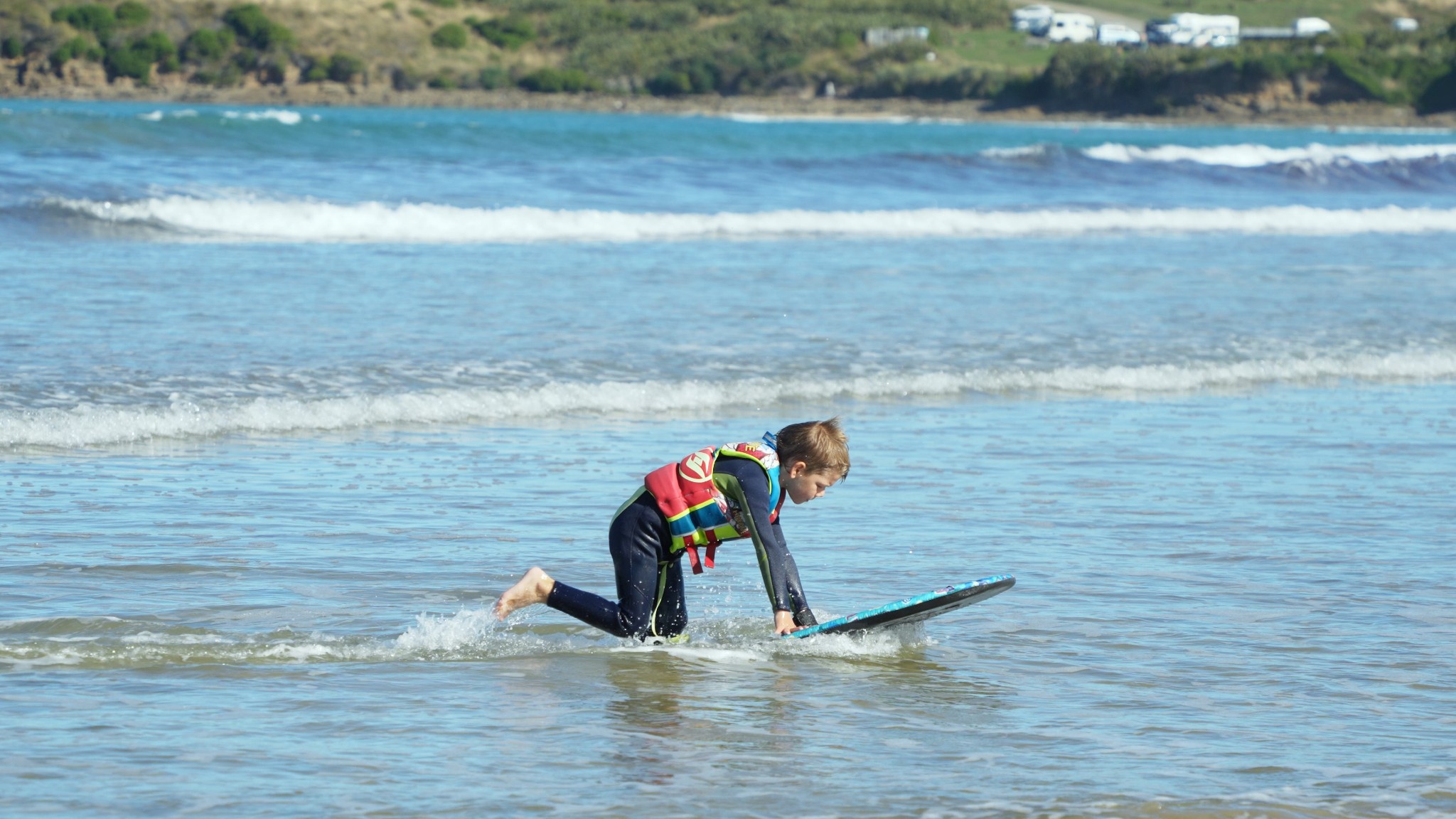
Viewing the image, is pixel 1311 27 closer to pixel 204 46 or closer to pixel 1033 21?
pixel 1033 21

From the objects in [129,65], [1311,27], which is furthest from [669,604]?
[1311,27]

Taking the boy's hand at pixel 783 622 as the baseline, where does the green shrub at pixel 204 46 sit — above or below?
above

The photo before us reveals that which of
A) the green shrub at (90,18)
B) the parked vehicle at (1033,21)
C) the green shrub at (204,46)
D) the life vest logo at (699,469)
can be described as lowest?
the life vest logo at (699,469)

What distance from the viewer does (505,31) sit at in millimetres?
123438

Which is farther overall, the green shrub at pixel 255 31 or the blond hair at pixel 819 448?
the green shrub at pixel 255 31

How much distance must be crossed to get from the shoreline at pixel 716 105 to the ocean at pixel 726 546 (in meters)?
79.1

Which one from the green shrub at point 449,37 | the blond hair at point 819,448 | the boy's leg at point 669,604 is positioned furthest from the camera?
the green shrub at point 449,37

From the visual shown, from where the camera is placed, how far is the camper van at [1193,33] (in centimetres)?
12581

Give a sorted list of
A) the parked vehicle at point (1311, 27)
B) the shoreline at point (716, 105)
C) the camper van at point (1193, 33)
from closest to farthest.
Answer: the shoreline at point (716, 105), the parked vehicle at point (1311, 27), the camper van at point (1193, 33)

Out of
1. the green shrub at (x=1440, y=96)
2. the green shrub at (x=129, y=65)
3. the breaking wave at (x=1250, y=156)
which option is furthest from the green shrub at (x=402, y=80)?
the breaking wave at (x=1250, y=156)

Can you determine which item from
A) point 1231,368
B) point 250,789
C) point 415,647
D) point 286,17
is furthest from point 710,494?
point 286,17

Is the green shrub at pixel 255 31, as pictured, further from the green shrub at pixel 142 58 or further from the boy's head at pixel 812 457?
the boy's head at pixel 812 457

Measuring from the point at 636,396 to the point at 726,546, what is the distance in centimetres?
307

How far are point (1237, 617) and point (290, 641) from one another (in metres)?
3.58
